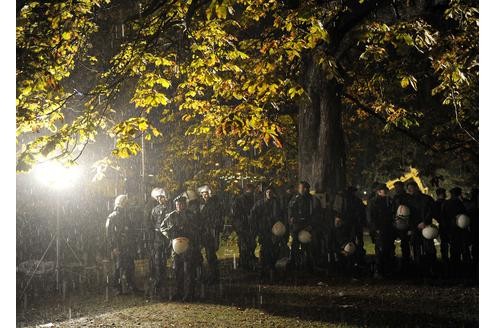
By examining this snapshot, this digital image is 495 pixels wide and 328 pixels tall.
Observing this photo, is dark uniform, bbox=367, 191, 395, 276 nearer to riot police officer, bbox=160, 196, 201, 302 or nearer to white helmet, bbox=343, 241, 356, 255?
white helmet, bbox=343, 241, 356, 255

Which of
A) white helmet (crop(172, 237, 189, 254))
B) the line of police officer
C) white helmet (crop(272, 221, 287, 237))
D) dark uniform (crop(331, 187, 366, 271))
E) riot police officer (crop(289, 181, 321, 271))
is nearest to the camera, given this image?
white helmet (crop(172, 237, 189, 254))

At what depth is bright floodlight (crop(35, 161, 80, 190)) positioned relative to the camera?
12.6m

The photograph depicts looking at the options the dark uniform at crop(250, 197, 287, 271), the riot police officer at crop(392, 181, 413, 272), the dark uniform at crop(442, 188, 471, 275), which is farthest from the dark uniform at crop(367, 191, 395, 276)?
Result: the dark uniform at crop(250, 197, 287, 271)

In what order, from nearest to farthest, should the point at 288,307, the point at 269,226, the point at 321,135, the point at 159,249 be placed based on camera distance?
the point at 288,307 → the point at 159,249 → the point at 269,226 → the point at 321,135

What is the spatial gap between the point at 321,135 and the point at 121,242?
527 cm

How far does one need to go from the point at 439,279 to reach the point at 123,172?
11517 millimetres

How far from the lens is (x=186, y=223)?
33.4ft

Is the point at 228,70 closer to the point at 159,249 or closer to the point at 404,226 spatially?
the point at 159,249

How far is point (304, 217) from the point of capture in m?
12.0

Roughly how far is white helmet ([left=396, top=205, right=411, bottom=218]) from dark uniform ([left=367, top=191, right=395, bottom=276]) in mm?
204

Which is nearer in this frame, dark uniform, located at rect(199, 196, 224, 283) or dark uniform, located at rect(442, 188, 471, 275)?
dark uniform, located at rect(199, 196, 224, 283)

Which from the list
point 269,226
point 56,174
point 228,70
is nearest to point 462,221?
point 269,226
